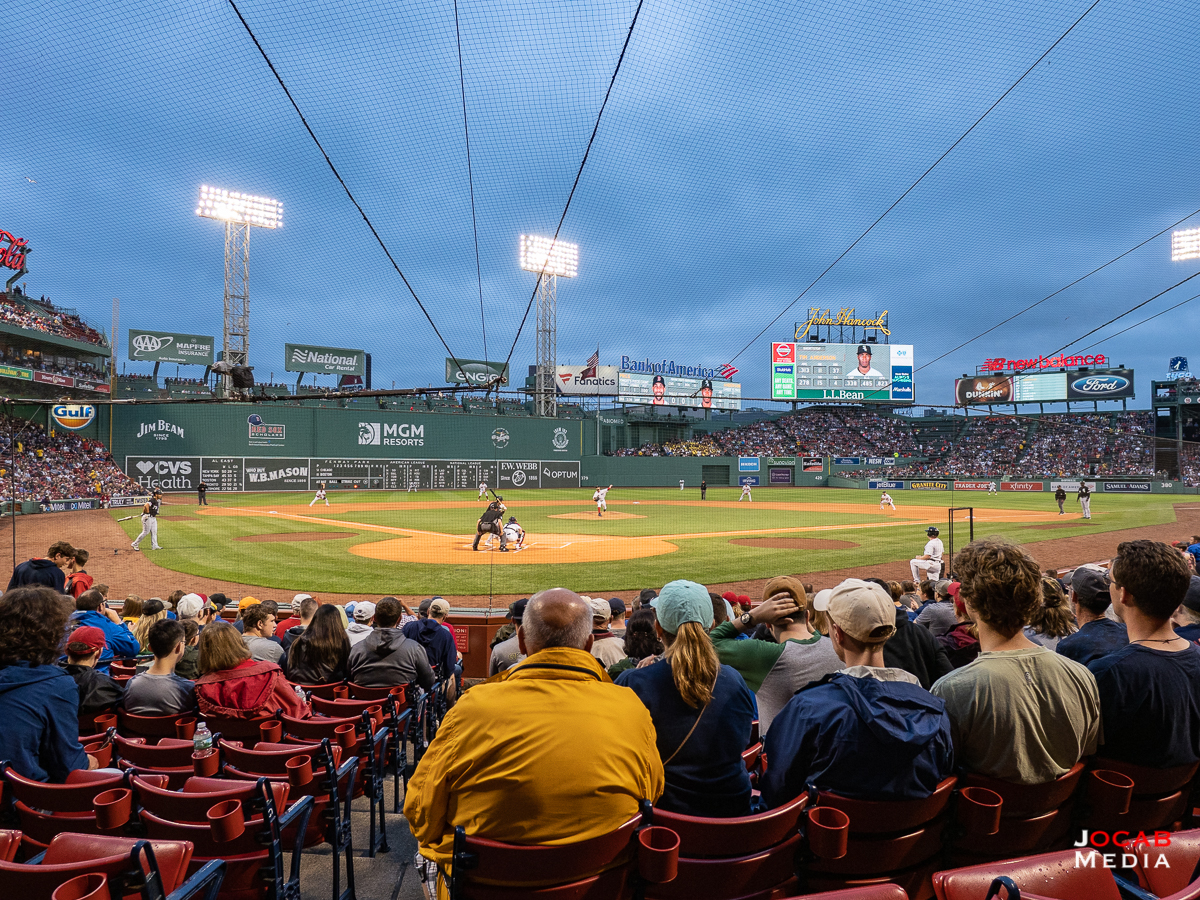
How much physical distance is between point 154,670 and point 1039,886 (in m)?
5.32

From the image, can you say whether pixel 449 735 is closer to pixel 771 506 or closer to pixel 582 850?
pixel 582 850

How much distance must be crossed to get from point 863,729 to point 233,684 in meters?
3.96

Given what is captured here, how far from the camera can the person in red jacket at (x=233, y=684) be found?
414cm

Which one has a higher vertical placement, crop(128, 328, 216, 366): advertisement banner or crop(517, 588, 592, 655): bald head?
crop(128, 328, 216, 366): advertisement banner

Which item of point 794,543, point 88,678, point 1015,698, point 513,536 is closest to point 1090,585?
point 1015,698

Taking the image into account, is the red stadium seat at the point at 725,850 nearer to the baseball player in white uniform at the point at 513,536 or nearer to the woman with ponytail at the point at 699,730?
the woman with ponytail at the point at 699,730

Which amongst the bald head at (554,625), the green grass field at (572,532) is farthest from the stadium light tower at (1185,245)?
the bald head at (554,625)

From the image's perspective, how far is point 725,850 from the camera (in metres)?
2.38

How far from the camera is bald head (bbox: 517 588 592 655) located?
252cm

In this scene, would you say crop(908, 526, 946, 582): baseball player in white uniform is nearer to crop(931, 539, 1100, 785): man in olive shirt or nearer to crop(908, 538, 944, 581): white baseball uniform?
crop(908, 538, 944, 581): white baseball uniform

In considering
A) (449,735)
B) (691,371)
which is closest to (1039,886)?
(449,735)

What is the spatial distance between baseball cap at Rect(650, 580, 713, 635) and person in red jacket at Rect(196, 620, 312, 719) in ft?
8.82

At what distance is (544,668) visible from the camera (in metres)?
2.35

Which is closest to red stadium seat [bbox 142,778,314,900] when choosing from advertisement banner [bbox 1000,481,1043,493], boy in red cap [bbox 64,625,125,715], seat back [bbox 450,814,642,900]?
seat back [bbox 450,814,642,900]
